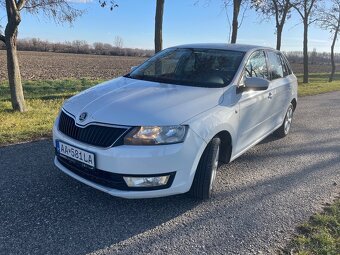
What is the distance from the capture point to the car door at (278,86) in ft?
17.7

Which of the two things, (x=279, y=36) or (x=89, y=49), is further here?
(x=89, y=49)

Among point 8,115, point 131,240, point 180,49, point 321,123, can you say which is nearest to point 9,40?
point 8,115

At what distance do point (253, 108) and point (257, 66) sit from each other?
0.74 meters

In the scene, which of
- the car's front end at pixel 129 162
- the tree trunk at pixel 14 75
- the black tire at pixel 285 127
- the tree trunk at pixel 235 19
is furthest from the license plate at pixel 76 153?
the tree trunk at pixel 235 19

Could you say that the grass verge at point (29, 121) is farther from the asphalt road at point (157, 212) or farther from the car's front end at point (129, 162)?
the car's front end at point (129, 162)

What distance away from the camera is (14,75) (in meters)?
7.53

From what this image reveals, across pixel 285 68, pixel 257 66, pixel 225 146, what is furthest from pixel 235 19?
pixel 225 146

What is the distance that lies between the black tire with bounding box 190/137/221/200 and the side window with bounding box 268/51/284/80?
239 centimetres

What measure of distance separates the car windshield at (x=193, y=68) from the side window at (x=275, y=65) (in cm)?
105

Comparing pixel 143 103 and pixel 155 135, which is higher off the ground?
pixel 143 103

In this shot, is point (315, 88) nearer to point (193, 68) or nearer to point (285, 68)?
point (285, 68)

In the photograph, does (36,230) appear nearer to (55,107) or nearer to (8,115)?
(8,115)

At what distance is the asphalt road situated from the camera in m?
2.92

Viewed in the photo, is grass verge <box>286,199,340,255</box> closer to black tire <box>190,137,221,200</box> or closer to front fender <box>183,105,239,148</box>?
black tire <box>190,137,221,200</box>
